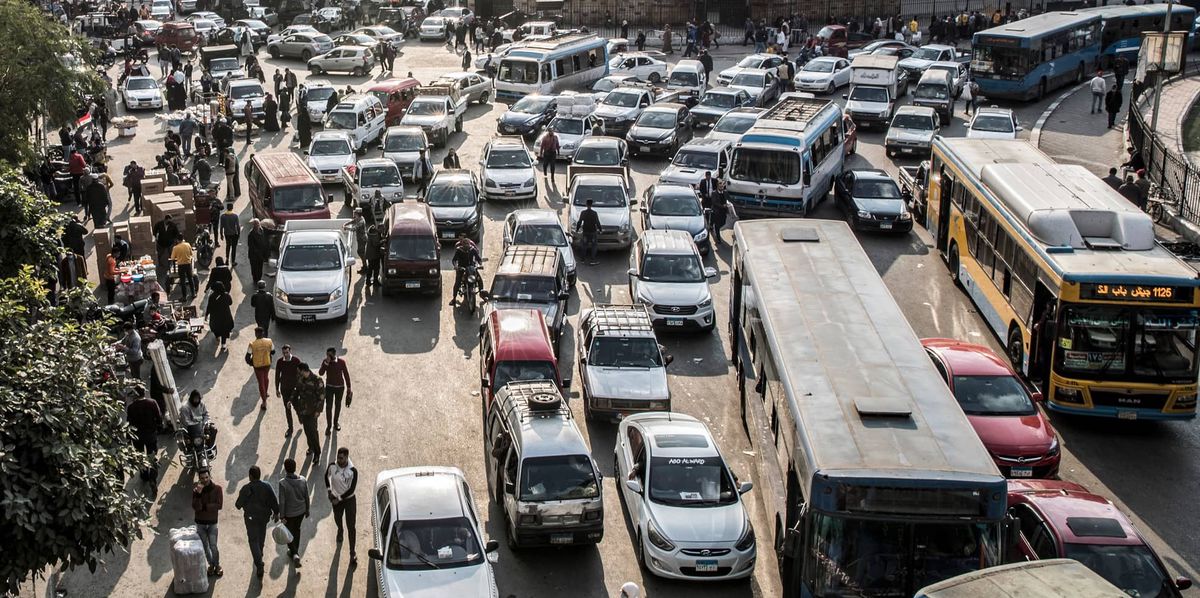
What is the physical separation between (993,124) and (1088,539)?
26088mm

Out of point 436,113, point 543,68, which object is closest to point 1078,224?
point 436,113

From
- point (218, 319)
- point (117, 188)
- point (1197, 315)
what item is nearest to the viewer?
point (1197, 315)

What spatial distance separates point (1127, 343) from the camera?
19094 mm

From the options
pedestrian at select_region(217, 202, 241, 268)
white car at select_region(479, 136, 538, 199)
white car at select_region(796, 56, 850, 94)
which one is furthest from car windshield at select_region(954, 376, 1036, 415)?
white car at select_region(796, 56, 850, 94)

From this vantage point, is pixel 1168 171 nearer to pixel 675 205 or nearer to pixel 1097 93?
pixel 1097 93

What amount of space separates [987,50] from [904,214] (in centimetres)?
1856

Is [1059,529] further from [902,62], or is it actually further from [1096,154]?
[902,62]

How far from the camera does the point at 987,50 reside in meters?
47.0

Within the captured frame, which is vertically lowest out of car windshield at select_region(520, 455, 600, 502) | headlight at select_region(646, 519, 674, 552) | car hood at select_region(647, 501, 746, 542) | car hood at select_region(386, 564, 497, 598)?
headlight at select_region(646, 519, 674, 552)

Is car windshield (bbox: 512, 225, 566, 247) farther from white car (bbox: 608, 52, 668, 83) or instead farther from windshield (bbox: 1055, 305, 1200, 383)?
white car (bbox: 608, 52, 668, 83)

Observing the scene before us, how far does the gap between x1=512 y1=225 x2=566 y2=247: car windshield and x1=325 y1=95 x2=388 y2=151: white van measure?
493 inches

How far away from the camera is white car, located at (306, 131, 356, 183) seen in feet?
113

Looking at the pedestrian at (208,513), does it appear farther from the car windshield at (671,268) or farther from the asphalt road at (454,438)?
the car windshield at (671,268)

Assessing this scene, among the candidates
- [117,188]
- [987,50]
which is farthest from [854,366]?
[987,50]
